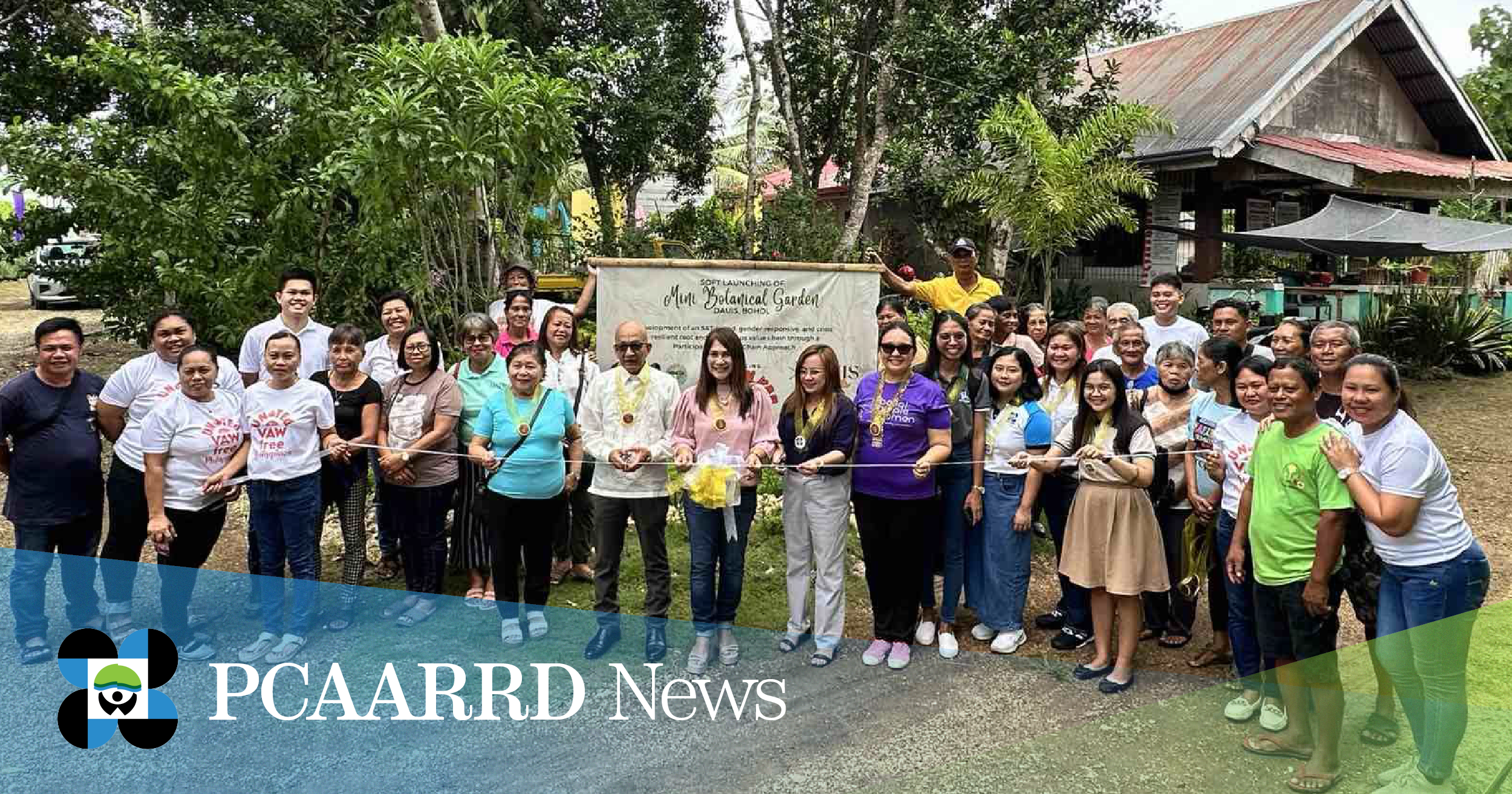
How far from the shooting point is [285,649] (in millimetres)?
4434

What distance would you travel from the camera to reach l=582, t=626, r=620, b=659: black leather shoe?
455cm

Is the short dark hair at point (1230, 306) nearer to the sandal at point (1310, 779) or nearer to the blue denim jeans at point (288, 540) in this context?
the sandal at point (1310, 779)

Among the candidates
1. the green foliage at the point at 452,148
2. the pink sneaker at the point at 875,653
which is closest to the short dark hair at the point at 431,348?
the green foliage at the point at 452,148

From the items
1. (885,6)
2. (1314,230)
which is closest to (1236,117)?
(1314,230)

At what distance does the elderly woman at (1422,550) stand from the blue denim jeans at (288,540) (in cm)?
414

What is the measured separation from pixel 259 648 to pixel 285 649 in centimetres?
12

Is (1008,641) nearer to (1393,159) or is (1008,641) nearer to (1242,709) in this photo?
(1242,709)

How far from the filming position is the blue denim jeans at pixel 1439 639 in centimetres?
317

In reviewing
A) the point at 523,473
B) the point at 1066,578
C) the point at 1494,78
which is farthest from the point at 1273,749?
the point at 1494,78

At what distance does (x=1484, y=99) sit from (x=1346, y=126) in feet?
31.5

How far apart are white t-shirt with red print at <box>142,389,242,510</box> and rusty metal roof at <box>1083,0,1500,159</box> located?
37.8ft

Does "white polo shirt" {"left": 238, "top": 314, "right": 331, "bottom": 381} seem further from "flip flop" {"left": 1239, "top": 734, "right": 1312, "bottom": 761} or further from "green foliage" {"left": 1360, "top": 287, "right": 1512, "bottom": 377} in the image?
"green foliage" {"left": 1360, "top": 287, "right": 1512, "bottom": 377}

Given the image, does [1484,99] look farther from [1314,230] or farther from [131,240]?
[131,240]

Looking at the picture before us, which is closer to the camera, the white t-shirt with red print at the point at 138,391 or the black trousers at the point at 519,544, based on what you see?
the white t-shirt with red print at the point at 138,391
